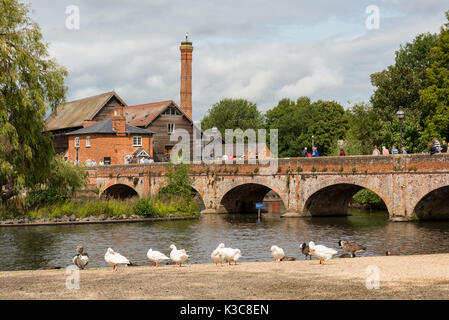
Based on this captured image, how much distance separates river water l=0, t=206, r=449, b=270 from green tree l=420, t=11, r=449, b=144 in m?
9.70

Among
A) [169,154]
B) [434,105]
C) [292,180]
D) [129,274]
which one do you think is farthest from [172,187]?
[129,274]

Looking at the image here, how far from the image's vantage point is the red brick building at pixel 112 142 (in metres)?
65.9

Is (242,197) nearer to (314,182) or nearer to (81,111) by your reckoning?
(314,182)

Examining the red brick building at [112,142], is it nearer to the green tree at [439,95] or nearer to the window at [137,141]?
the window at [137,141]

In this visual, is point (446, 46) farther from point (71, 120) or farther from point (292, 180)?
point (71, 120)

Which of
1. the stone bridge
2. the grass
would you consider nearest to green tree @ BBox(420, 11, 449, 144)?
the stone bridge

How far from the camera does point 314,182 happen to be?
4138 centimetres

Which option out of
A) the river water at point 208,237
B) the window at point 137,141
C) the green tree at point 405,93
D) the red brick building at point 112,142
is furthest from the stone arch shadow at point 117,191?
the green tree at point 405,93

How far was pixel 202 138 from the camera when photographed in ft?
258

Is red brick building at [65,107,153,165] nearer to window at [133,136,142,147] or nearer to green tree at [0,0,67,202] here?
window at [133,136,142,147]

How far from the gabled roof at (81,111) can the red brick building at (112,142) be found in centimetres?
630

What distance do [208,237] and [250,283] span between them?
1935 cm

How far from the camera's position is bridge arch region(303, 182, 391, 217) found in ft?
138

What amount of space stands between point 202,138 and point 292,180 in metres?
36.7
